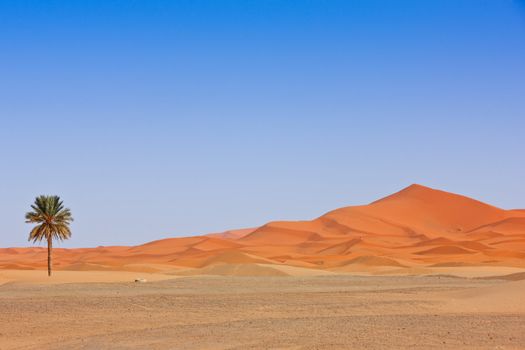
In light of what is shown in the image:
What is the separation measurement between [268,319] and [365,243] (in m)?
83.3

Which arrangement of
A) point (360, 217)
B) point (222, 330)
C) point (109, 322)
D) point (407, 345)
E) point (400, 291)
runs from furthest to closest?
1. point (360, 217)
2. point (400, 291)
3. point (109, 322)
4. point (222, 330)
5. point (407, 345)

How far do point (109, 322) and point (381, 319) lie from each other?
8.59m

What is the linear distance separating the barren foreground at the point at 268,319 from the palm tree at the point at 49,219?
19617 mm

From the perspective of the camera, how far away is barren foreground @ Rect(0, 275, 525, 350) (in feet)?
62.1

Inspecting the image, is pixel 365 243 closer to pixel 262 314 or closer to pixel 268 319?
pixel 262 314

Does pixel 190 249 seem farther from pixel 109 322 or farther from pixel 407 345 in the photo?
pixel 407 345

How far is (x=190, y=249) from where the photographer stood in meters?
121

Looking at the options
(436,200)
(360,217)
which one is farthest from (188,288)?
(436,200)

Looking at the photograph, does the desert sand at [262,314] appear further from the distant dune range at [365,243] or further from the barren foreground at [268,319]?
the distant dune range at [365,243]

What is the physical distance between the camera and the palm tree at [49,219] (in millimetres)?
56938

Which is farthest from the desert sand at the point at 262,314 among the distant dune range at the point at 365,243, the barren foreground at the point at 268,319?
the distant dune range at the point at 365,243

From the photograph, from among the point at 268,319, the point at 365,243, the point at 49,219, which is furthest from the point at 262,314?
the point at 365,243

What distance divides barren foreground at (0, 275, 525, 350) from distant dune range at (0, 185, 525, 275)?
32.7 m

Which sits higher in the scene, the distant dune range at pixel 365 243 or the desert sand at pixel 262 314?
the distant dune range at pixel 365 243
